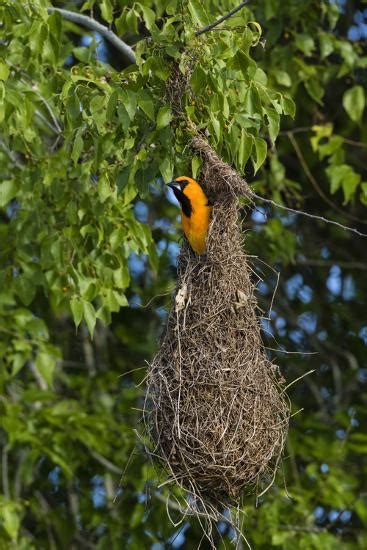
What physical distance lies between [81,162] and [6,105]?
0.76 metres

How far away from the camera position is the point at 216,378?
13.3 feet

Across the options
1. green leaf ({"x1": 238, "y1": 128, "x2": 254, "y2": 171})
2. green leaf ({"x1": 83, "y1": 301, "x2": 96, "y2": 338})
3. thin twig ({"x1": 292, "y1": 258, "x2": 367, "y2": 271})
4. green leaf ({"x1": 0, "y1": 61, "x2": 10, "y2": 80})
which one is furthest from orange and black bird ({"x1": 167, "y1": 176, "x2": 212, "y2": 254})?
thin twig ({"x1": 292, "y1": 258, "x2": 367, "y2": 271})

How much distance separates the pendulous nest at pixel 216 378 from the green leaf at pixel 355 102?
257 cm

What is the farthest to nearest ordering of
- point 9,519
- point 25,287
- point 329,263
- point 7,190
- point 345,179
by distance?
point 329,263, point 345,179, point 9,519, point 25,287, point 7,190

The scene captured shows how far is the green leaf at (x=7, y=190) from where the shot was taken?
5250mm

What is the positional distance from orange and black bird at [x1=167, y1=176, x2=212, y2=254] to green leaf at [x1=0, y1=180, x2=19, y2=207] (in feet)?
4.04

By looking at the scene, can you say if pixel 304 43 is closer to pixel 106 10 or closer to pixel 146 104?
pixel 106 10

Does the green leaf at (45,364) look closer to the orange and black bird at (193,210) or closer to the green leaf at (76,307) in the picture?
the green leaf at (76,307)

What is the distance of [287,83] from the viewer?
6.65 metres

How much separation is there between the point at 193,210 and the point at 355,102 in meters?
2.71

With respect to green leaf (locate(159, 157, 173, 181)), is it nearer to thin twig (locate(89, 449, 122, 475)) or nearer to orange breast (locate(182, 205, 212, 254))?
orange breast (locate(182, 205, 212, 254))

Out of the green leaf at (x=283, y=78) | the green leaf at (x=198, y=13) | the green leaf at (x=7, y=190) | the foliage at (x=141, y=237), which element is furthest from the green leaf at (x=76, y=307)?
the green leaf at (x=283, y=78)

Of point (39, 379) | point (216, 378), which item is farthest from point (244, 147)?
point (39, 379)

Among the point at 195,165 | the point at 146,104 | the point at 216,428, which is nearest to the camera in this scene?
the point at 216,428
